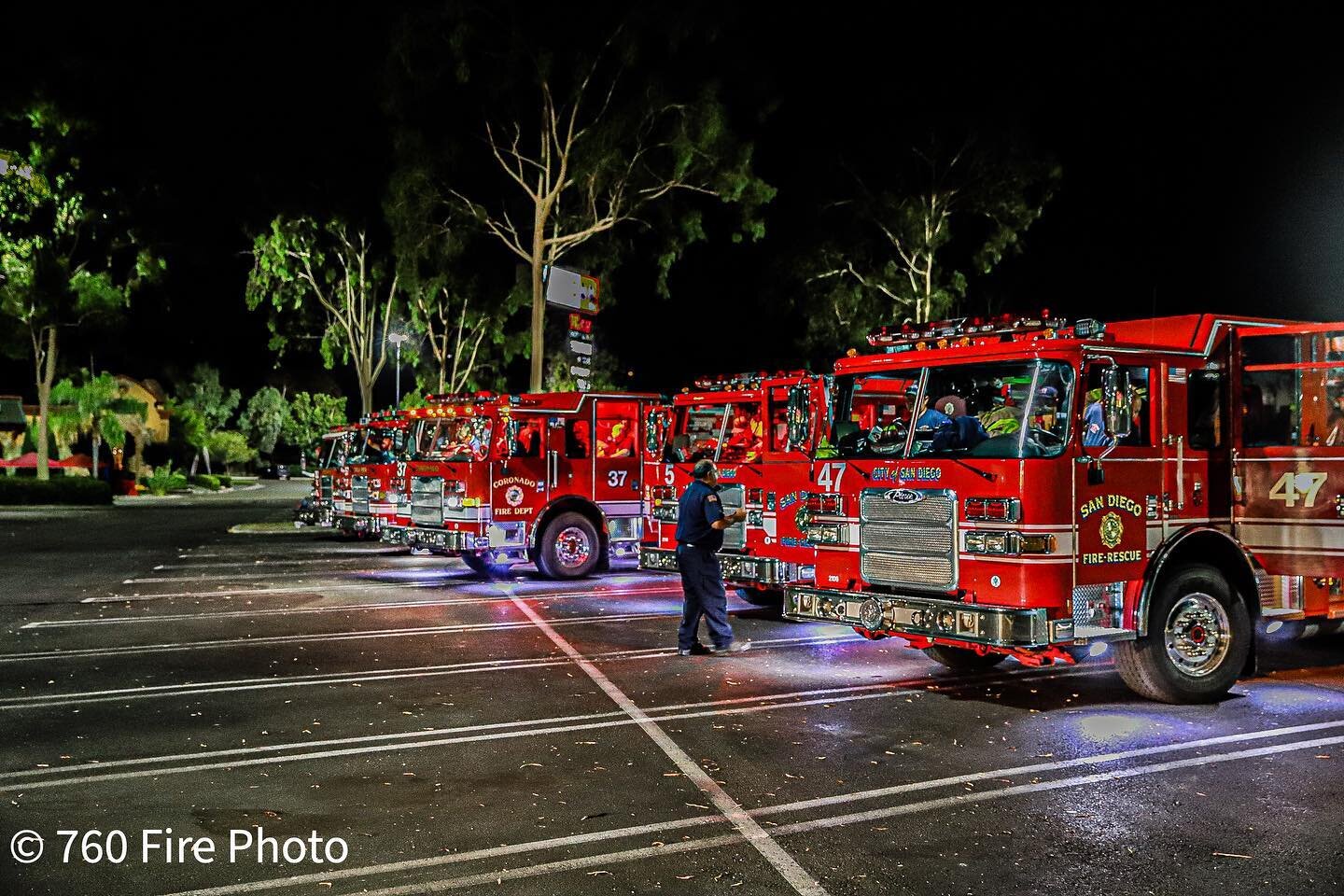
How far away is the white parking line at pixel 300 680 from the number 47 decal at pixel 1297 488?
438 centimetres

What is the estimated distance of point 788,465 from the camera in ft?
40.9

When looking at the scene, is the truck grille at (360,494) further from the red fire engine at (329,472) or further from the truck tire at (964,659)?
the truck tire at (964,659)

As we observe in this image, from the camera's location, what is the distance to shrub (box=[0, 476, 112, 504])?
137 ft

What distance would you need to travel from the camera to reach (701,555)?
10.9 metres

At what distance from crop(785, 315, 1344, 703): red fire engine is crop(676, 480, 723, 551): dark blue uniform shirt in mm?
1343

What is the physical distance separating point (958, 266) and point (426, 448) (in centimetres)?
2400

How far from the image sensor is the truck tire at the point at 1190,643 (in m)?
8.66

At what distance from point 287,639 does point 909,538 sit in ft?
21.6

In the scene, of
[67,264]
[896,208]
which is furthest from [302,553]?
[67,264]

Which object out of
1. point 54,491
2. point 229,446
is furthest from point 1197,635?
point 229,446

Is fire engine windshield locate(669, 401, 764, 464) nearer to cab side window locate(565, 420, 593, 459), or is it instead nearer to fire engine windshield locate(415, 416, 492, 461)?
cab side window locate(565, 420, 593, 459)

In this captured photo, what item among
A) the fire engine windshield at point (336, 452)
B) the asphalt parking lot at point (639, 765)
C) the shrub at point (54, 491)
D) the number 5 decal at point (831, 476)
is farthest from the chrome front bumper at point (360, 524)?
the shrub at point (54, 491)

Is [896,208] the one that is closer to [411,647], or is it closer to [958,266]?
Answer: [958,266]

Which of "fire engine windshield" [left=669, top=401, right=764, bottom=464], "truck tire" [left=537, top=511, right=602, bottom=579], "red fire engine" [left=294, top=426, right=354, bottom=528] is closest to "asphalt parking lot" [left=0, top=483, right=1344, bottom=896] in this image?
"fire engine windshield" [left=669, top=401, right=764, bottom=464]
